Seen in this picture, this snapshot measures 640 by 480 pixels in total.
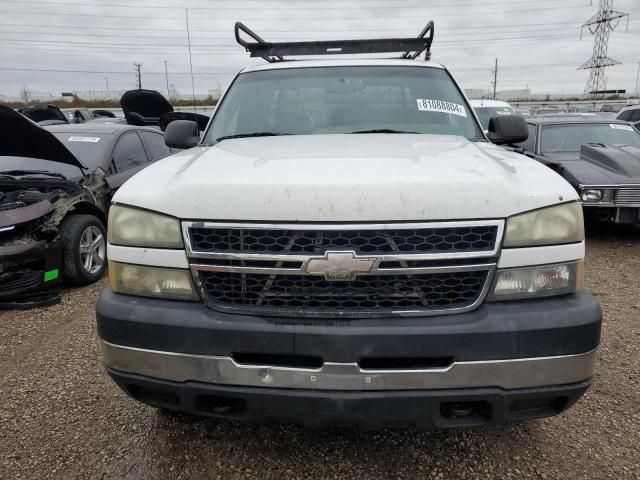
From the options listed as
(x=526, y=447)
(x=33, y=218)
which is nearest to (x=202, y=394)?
(x=526, y=447)

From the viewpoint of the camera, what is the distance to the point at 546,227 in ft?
5.96

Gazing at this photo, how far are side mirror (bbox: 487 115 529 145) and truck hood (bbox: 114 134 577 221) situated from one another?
103 cm

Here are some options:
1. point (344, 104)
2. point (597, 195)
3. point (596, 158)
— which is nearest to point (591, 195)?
point (597, 195)

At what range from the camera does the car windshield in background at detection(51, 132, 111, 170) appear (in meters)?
5.42

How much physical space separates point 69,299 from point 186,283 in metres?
3.25

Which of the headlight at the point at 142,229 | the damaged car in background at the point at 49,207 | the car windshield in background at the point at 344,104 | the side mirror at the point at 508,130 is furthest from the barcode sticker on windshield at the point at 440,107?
the damaged car in background at the point at 49,207

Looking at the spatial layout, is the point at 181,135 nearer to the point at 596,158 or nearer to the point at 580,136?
the point at 596,158

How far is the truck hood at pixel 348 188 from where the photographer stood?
1733 mm

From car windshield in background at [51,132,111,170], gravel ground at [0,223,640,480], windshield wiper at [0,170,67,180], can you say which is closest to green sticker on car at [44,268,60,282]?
windshield wiper at [0,170,67,180]

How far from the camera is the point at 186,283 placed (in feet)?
6.10

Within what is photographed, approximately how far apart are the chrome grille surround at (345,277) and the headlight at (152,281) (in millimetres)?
57

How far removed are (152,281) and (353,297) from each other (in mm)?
800

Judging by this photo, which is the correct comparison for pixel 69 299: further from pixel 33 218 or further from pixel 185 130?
pixel 185 130

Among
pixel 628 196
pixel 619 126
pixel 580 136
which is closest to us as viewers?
pixel 628 196
